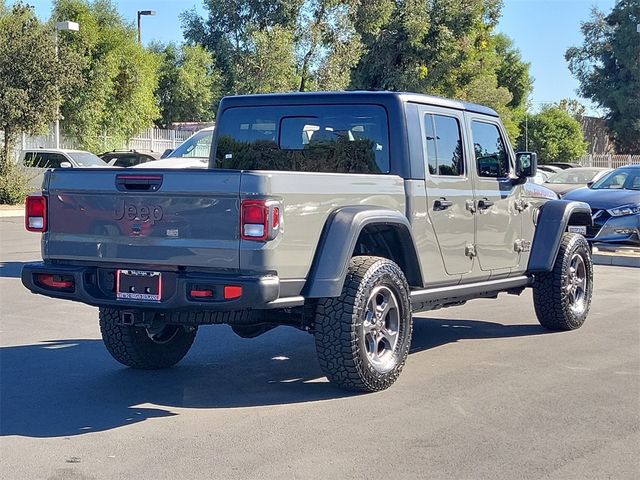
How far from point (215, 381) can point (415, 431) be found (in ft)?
6.19

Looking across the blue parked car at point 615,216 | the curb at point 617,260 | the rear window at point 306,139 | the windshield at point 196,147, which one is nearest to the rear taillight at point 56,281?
the rear window at point 306,139

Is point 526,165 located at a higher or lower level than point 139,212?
higher

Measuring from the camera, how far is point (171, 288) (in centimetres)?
577

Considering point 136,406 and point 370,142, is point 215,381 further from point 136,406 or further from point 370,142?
point 370,142

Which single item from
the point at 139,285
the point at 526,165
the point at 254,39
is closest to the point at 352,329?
the point at 139,285

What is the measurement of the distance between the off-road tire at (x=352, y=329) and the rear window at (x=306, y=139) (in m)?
1.06

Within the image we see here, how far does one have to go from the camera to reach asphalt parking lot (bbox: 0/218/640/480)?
491 cm

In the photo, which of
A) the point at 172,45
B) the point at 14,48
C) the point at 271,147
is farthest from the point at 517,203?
the point at 172,45

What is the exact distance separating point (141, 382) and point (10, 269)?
7.07 meters

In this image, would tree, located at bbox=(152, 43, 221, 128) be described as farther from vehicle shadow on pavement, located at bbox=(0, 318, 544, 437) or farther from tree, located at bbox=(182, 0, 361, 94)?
vehicle shadow on pavement, located at bbox=(0, 318, 544, 437)

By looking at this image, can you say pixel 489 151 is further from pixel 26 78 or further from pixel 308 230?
pixel 26 78

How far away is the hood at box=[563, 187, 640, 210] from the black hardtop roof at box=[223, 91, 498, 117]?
A: 299 inches

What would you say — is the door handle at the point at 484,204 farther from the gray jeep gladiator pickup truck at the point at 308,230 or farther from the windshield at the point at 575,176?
the windshield at the point at 575,176

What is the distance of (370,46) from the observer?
139 ft
